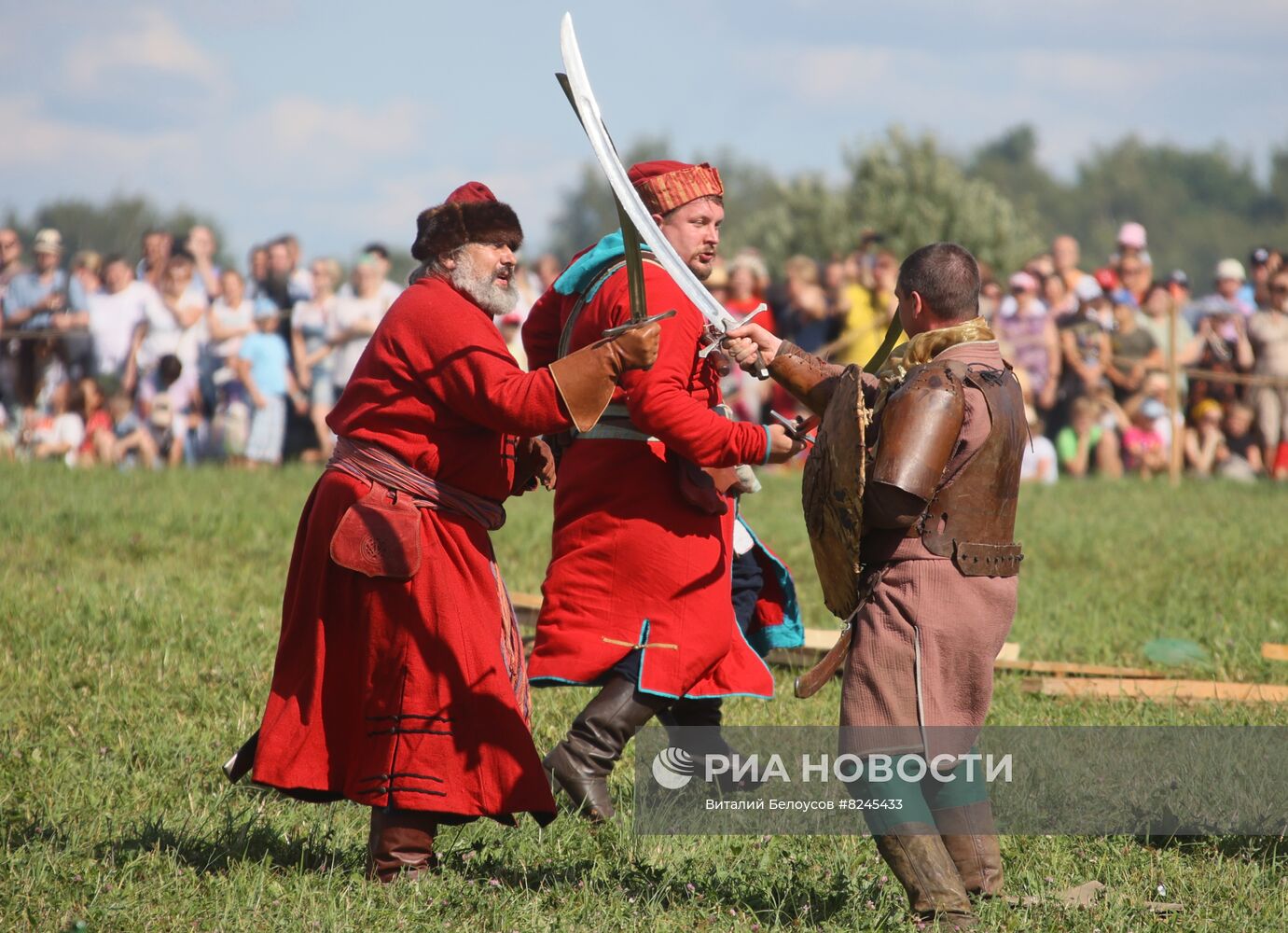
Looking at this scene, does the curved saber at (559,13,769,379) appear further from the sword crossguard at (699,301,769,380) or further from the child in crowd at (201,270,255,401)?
the child in crowd at (201,270,255,401)

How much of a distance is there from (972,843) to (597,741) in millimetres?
1361

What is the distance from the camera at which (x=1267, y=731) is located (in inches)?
232

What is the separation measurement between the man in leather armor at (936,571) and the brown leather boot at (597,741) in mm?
1105

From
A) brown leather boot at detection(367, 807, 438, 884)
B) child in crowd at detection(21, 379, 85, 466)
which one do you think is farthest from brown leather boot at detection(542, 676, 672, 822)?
child in crowd at detection(21, 379, 85, 466)

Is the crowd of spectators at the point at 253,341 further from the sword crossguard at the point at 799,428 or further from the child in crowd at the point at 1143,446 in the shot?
the sword crossguard at the point at 799,428

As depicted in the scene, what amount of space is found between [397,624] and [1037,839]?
83.0 inches

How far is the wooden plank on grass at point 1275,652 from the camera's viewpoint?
7.20m

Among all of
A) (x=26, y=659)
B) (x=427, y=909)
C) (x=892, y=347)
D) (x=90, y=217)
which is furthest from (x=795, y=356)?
(x=90, y=217)

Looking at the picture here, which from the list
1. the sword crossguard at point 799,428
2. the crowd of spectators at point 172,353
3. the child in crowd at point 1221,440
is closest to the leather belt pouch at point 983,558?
the sword crossguard at point 799,428

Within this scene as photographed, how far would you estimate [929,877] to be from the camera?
3875mm

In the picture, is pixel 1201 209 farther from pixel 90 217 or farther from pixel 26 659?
pixel 26 659


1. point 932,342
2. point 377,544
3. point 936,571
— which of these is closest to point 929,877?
point 936,571

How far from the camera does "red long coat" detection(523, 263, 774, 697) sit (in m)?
4.98

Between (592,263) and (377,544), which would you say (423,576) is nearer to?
(377,544)
